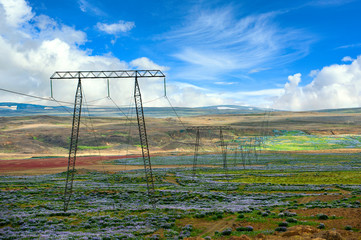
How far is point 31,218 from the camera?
28.0 metres

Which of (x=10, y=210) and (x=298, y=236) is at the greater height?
(x=298, y=236)

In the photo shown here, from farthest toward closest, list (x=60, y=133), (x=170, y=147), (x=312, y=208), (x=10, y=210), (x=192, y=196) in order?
(x=60, y=133) → (x=170, y=147) → (x=192, y=196) → (x=10, y=210) → (x=312, y=208)

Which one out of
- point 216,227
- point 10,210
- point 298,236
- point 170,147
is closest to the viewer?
point 298,236

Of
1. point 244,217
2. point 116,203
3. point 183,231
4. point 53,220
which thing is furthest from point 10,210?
point 244,217

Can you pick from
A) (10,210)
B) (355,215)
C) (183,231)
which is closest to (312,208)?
(355,215)

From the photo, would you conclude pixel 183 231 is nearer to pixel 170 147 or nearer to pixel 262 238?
pixel 262 238

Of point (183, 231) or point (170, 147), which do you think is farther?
point (170, 147)

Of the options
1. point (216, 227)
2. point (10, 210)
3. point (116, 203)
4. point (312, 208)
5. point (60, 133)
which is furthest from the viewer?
point (60, 133)

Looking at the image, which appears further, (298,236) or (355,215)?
(355,215)

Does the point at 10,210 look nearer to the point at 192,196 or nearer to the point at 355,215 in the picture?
the point at 192,196

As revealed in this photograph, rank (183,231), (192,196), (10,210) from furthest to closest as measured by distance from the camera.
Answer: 1. (192,196)
2. (10,210)
3. (183,231)

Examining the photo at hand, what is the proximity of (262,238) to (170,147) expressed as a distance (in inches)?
6356

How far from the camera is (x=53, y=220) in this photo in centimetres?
2725

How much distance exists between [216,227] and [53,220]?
1572cm
